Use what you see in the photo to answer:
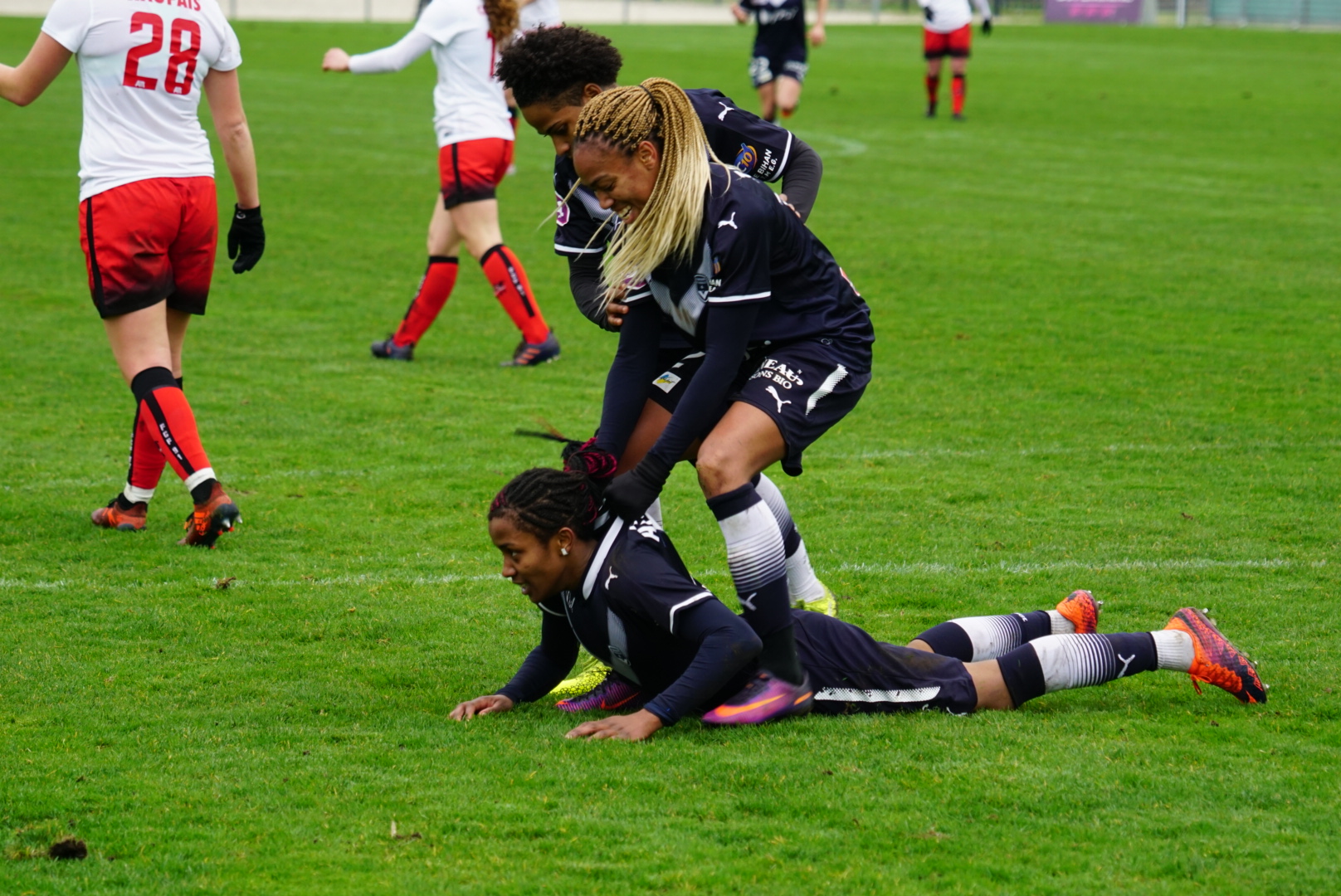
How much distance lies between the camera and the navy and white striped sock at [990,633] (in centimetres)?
463

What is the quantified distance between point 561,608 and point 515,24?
228 inches

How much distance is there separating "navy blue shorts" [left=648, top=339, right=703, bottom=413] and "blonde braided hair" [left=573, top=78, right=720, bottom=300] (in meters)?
0.57

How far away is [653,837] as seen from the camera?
354 cm

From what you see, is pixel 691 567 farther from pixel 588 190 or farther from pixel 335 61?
pixel 335 61

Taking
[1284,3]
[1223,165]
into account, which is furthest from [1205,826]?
[1284,3]

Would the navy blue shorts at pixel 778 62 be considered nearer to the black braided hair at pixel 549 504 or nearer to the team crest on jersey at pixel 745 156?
the team crest on jersey at pixel 745 156

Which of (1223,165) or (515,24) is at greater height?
(515,24)

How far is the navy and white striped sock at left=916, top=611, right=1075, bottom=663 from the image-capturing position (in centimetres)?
463

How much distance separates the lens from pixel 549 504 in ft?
13.8

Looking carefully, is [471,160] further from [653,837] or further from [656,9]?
[656,9]

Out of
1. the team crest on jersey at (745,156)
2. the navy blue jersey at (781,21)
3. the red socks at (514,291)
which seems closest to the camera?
the team crest on jersey at (745,156)

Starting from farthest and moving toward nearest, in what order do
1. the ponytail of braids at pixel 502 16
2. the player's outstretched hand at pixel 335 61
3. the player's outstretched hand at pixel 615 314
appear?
the ponytail of braids at pixel 502 16 → the player's outstretched hand at pixel 335 61 → the player's outstretched hand at pixel 615 314

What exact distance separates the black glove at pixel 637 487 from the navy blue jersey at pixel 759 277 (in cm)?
47

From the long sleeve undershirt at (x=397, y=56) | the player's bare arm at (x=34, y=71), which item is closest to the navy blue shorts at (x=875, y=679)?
the player's bare arm at (x=34, y=71)
